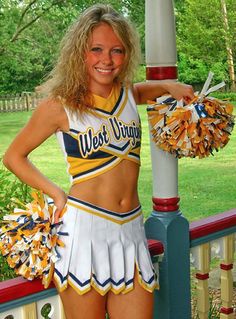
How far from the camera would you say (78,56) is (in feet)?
5.88

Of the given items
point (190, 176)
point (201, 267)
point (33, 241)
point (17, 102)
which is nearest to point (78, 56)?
point (33, 241)

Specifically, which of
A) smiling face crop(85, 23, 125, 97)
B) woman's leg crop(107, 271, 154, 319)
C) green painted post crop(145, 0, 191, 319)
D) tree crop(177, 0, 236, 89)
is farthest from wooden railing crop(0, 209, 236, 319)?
tree crop(177, 0, 236, 89)

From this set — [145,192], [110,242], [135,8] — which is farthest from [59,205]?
[145,192]

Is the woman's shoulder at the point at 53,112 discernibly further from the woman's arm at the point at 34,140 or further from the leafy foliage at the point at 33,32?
the leafy foliage at the point at 33,32

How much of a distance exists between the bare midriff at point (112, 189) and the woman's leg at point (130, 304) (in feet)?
0.65

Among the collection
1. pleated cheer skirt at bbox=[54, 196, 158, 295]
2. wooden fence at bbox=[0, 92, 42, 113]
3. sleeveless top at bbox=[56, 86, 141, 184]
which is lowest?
wooden fence at bbox=[0, 92, 42, 113]

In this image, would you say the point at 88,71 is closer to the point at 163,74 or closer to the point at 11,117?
the point at 163,74

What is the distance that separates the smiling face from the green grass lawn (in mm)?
5913

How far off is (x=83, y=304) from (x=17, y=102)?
338 inches

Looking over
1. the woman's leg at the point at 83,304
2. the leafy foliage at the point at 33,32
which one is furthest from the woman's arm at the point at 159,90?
the leafy foliage at the point at 33,32

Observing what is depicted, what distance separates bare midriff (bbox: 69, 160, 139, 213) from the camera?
1812 mm

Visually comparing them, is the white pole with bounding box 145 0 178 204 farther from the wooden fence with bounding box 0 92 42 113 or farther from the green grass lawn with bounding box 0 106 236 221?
the wooden fence with bounding box 0 92 42 113

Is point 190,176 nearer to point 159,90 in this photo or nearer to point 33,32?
point 33,32

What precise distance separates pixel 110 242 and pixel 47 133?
32 centimetres
